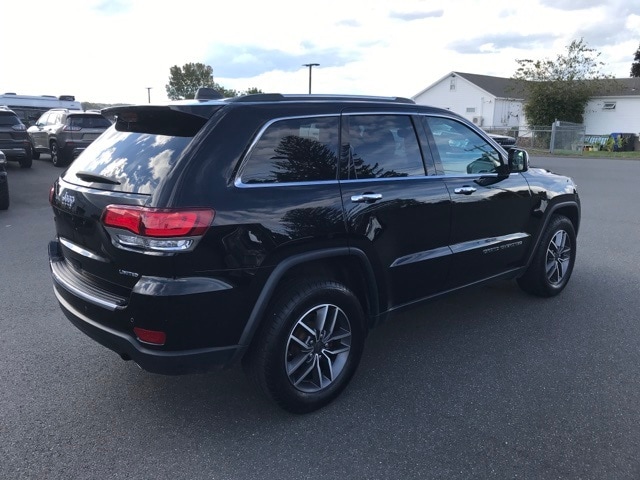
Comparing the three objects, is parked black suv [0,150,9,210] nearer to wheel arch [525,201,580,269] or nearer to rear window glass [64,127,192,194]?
rear window glass [64,127,192,194]

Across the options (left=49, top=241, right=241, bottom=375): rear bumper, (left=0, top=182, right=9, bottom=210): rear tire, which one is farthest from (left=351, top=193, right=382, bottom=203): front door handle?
(left=0, top=182, right=9, bottom=210): rear tire

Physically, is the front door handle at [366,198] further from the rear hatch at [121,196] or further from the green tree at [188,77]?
the green tree at [188,77]

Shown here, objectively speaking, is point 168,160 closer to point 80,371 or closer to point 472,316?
point 80,371

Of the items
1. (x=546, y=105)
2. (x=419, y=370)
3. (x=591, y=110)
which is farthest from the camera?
(x=591, y=110)

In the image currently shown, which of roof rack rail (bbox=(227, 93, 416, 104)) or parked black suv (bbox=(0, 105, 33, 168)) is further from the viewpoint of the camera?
parked black suv (bbox=(0, 105, 33, 168))

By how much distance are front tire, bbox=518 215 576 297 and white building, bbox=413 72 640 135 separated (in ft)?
126

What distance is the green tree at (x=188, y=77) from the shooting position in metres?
71.5

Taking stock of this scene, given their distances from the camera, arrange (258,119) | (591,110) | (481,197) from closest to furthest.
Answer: (258,119) < (481,197) < (591,110)

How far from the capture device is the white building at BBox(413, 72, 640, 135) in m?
42.1

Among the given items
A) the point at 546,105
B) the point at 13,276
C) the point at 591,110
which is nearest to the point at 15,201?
the point at 13,276

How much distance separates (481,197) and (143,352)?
9.27 ft

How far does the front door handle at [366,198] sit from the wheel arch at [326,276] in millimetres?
316

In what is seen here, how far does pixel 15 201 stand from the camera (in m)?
11.1

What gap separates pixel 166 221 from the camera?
275cm
